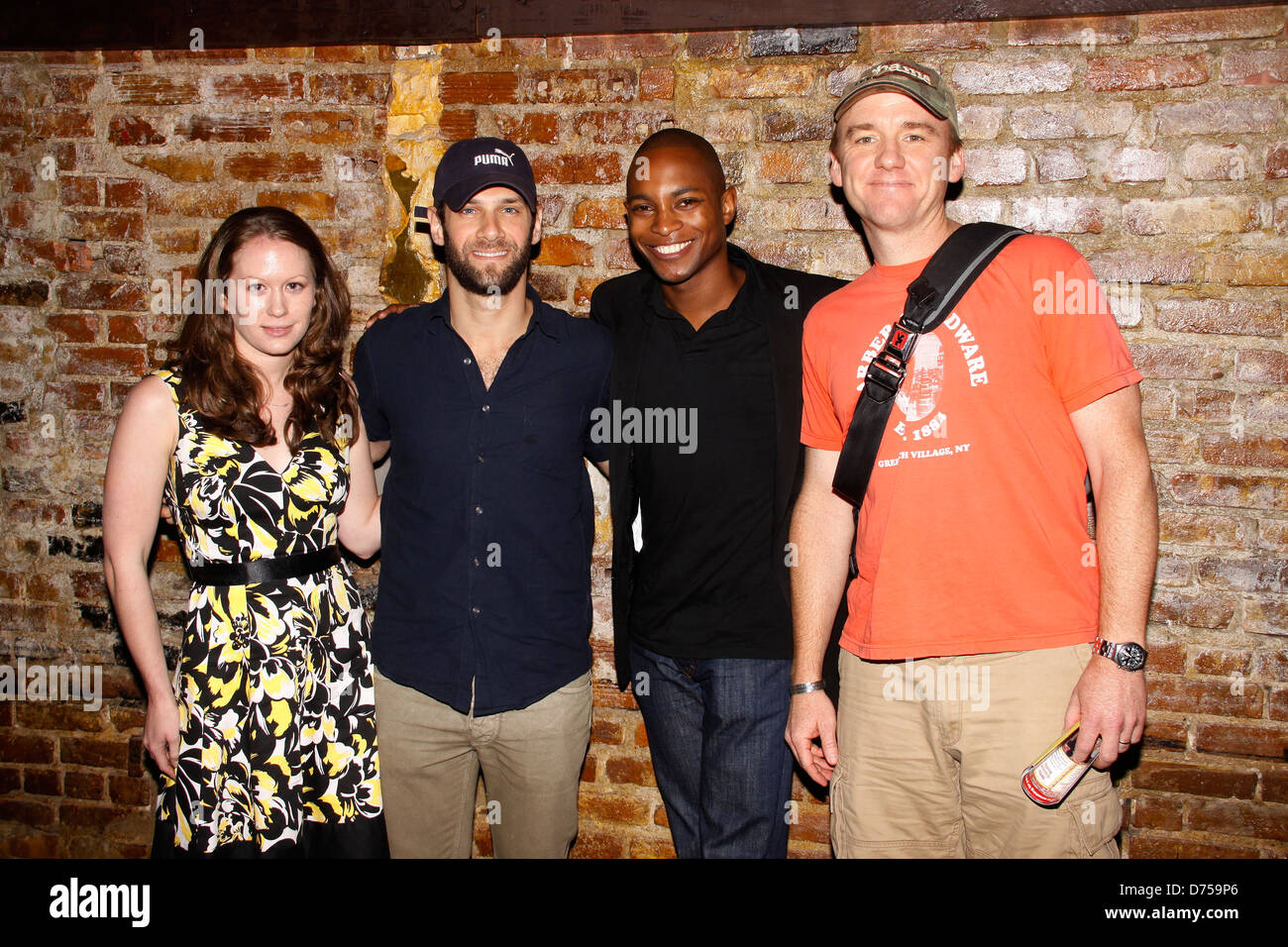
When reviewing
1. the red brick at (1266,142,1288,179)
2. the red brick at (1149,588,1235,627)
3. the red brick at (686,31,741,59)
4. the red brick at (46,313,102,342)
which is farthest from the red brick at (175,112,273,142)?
the red brick at (1149,588,1235,627)

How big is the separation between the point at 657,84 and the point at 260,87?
3.97 ft

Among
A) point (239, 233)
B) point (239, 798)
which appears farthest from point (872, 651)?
point (239, 233)

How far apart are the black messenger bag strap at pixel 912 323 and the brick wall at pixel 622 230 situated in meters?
0.54

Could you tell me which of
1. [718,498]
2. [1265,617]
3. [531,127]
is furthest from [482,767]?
[1265,617]

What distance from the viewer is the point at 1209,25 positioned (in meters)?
2.16

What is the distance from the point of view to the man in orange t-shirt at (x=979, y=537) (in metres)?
1.72

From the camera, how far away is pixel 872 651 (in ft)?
6.14

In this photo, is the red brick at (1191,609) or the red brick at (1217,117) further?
the red brick at (1191,609)

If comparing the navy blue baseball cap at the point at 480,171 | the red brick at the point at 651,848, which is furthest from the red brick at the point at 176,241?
the red brick at the point at 651,848

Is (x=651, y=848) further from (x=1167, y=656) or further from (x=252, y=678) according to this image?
(x=1167, y=656)

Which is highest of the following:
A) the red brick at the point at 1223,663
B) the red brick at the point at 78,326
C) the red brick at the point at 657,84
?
the red brick at the point at 657,84

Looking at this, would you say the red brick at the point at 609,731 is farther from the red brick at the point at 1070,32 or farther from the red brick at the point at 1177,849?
the red brick at the point at 1070,32

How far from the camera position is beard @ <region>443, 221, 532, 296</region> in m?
2.14
